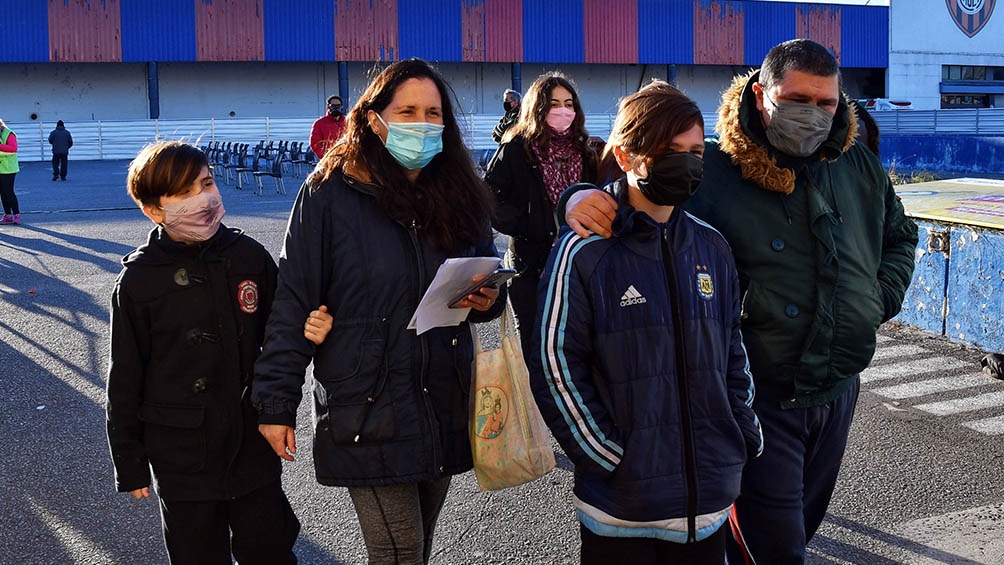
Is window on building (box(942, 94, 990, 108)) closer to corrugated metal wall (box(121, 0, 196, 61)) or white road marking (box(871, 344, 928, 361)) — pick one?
corrugated metal wall (box(121, 0, 196, 61))

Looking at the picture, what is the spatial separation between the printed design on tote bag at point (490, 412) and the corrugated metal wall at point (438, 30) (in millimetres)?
40080

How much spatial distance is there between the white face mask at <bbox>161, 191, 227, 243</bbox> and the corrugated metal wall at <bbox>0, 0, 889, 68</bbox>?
130 feet

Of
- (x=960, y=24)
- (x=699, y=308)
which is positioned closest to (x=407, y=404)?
(x=699, y=308)

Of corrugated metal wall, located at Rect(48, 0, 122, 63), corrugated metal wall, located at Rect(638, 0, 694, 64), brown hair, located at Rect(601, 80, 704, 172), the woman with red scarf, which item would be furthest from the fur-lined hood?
corrugated metal wall, located at Rect(638, 0, 694, 64)

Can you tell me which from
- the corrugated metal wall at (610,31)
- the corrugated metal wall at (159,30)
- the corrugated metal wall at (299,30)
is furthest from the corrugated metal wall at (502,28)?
the corrugated metal wall at (159,30)

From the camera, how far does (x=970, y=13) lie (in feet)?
172

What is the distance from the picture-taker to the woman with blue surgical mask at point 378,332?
263cm

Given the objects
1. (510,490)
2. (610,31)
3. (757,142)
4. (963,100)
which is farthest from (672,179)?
(963,100)

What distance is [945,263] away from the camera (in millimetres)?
7199

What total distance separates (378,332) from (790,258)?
3.85 feet

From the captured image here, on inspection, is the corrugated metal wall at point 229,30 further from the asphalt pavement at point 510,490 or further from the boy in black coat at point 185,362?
the boy in black coat at point 185,362

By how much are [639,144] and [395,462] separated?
3.38 ft

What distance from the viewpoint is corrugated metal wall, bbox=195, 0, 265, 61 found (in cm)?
3981

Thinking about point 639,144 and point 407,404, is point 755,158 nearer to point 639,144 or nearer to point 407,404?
point 639,144
